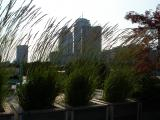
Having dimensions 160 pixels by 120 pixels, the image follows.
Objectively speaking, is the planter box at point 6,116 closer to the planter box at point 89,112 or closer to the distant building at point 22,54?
the planter box at point 89,112

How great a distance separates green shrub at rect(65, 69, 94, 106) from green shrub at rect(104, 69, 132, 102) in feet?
2.03

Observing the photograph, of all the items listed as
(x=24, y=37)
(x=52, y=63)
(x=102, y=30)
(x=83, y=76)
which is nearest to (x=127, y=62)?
(x=102, y=30)

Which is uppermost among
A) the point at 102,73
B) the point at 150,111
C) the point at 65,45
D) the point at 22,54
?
the point at 65,45

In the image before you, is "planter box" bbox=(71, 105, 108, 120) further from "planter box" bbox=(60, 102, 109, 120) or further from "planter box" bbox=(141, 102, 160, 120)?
"planter box" bbox=(141, 102, 160, 120)

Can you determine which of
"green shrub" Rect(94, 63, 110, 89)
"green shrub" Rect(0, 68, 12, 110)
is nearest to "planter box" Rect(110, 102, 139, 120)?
"green shrub" Rect(94, 63, 110, 89)

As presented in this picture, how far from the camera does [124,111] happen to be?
6000mm

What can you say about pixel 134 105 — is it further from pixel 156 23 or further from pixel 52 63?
pixel 156 23

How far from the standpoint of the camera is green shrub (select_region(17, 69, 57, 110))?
199 inches

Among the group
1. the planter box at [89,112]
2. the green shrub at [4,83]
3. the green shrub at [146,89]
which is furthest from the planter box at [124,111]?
the green shrub at [4,83]

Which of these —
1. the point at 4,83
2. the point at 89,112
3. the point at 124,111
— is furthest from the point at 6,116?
the point at 124,111

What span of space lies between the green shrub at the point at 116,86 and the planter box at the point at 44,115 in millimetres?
1305

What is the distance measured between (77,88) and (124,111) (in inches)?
36.1

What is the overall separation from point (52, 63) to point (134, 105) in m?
1.62

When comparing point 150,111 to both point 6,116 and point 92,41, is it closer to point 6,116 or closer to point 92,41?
point 92,41
